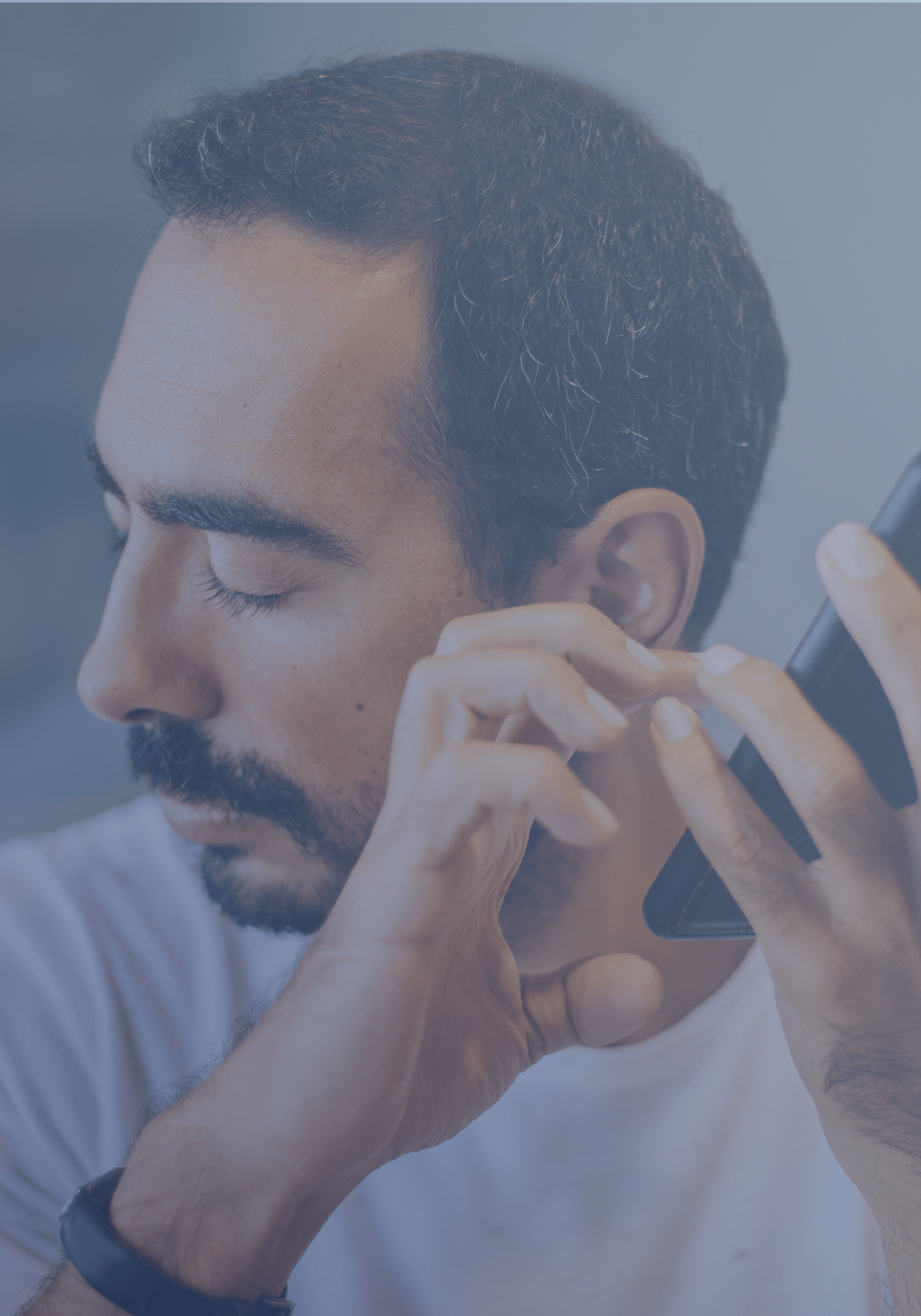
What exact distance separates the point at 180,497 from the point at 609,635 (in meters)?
0.39

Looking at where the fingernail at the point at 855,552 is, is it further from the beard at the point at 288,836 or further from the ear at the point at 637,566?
the beard at the point at 288,836

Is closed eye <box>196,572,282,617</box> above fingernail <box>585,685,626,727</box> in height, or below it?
below

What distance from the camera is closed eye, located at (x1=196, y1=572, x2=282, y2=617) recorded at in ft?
2.62

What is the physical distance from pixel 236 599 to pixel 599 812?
39 centimetres

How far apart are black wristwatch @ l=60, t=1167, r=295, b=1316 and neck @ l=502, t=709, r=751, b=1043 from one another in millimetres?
368

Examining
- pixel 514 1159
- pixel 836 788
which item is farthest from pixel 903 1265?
pixel 836 788

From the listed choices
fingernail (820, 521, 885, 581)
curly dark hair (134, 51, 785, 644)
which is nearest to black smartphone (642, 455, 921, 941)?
fingernail (820, 521, 885, 581)

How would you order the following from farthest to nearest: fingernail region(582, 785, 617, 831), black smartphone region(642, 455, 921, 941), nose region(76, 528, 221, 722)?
nose region(76, 528, 221, 722), black smartphone region(642, 455, 921, 941), fingernail region(582, 785, 617, 831)

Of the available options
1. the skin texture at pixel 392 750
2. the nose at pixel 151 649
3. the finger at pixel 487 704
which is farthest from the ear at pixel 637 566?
the nose at pixel 151 649

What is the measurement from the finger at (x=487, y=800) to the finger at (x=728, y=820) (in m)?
0.13

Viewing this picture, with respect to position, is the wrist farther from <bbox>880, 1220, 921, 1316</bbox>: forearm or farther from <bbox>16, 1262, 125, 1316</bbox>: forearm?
<bbox>880, 1220, 921, 1316</bbox>: forearm

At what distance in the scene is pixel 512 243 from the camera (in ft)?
2.67

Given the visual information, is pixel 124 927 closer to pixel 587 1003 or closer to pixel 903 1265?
pixel 587 1003

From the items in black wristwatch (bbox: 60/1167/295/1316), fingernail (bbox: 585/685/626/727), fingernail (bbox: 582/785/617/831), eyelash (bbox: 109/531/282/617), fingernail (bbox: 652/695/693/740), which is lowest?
black wristwatch (bbox: 60/1167/295/1316)
